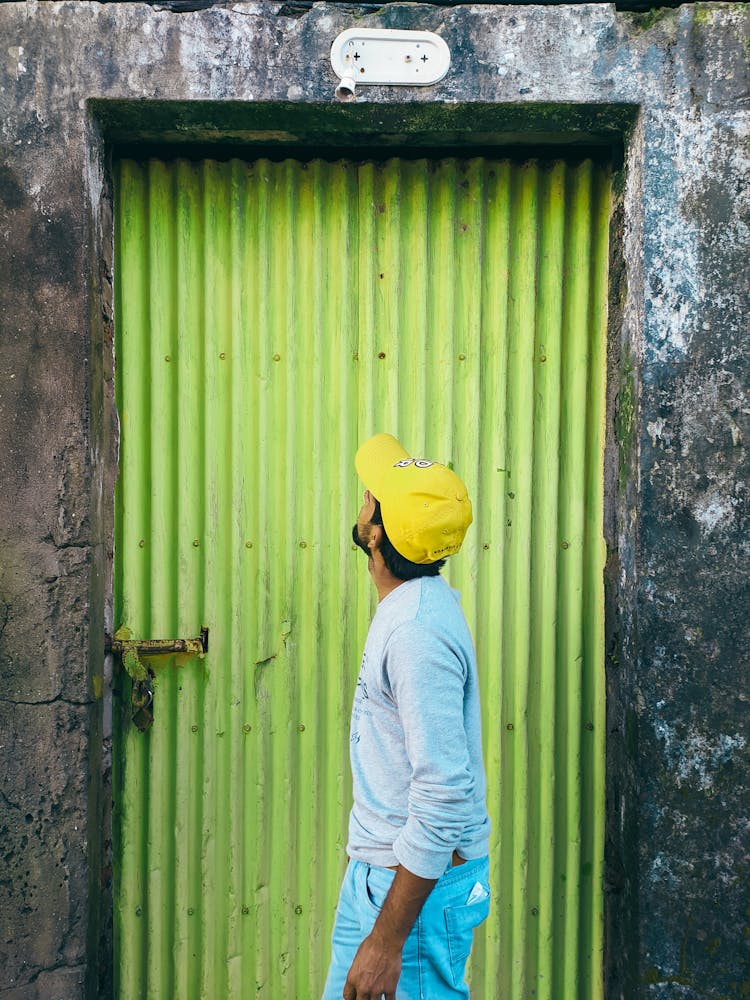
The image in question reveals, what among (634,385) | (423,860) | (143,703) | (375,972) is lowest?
(375,972)

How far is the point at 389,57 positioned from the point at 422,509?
151 centimetres

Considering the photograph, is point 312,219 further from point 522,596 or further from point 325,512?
point 522,596

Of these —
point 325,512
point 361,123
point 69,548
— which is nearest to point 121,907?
point 69,548

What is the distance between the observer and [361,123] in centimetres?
271

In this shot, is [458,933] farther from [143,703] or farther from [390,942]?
[143,703]

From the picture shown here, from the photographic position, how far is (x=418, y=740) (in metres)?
1.96

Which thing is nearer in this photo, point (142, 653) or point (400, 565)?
point (400, 565)

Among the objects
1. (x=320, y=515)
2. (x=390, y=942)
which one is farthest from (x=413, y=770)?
(x=320, y=515)

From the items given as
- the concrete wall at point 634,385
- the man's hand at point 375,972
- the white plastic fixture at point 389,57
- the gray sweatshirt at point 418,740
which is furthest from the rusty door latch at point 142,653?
the white plastic fixture at point 389,57

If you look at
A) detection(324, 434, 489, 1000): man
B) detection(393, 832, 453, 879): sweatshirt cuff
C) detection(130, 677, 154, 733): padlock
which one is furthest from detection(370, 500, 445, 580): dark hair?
detection(130, 677, 154, 733): padlock

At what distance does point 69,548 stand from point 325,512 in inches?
34.7

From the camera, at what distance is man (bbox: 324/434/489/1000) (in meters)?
1.96

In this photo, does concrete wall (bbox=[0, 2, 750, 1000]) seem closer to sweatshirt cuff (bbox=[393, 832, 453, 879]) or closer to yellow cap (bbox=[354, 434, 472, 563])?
yellow cap (bbox=[354, 434, 472, 563])

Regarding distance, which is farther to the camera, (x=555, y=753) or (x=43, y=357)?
(x=555, y=753)
